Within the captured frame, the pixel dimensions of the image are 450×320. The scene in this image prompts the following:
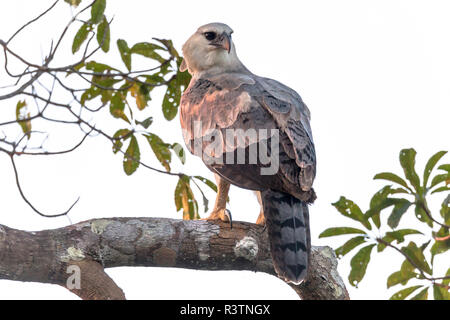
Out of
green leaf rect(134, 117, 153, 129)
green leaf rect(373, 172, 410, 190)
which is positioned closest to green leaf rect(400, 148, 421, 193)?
green leaf rect(373, 172, 410, 190)

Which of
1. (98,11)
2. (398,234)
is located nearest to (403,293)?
(398,234)

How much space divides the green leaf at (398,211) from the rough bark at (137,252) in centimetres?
42

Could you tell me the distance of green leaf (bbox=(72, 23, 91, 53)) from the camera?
4.16 meters

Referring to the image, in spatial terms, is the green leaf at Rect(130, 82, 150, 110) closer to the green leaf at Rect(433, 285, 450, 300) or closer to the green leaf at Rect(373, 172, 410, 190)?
the green leaf at Rect(373, 172, 410, 190)

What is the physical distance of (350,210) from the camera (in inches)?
167

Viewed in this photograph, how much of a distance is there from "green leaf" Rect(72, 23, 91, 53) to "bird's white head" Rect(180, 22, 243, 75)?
3.13 ft

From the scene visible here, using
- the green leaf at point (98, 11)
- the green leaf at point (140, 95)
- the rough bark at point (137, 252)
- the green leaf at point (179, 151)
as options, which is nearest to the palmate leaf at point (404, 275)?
the rough bark at point (137, 252)

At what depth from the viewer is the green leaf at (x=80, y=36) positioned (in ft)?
13.7
